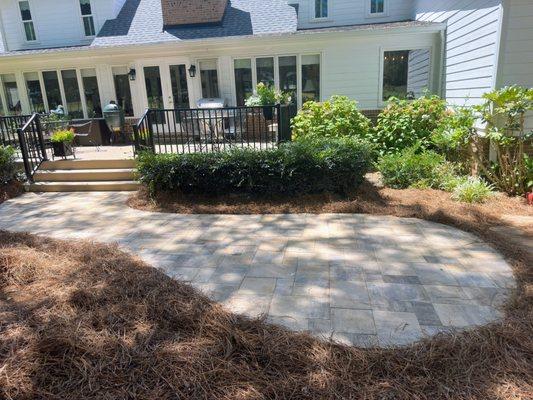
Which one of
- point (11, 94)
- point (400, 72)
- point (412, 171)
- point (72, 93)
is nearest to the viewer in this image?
point (412, 171)

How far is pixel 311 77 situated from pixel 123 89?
233 inches

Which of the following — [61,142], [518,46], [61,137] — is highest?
[518,46]

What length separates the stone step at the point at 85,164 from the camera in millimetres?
7395

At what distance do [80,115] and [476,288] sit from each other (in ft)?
41.8

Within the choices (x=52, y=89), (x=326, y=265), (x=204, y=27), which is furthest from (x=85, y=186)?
(x=204, y=27)

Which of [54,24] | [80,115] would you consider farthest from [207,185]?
[54,24]

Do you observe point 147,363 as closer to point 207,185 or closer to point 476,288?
point 476,288

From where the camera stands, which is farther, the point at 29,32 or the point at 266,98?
the point at 29,32

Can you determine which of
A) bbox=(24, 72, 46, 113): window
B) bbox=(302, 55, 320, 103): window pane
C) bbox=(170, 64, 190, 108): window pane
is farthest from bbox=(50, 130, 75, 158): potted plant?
bbox=(302, 55, 320, 103): window pane

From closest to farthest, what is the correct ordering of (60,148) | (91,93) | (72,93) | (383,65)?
(60,148) < (383,65) < (91,93) < (72,93)

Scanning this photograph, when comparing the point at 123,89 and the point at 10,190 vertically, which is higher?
the point at 123,89

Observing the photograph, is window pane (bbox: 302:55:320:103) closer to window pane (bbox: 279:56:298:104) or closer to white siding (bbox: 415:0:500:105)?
window pane (bbox: 279:56:298:104)

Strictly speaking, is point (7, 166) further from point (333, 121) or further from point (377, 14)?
point (377, 14)

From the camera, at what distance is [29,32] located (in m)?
13.7
